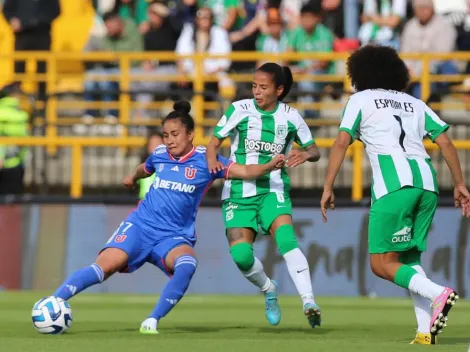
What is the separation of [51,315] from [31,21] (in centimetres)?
1152

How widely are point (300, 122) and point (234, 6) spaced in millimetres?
9576

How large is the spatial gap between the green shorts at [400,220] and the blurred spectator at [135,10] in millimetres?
12735

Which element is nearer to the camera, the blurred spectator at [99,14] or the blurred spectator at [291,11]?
the blurred spectator at [291,11]

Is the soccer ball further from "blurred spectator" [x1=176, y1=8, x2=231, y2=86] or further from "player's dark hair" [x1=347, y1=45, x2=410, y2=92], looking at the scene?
"blurred spectator" [x1=176, y1=8, x2=231, y2=86]

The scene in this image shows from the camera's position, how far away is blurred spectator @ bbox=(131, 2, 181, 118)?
21.9 metres

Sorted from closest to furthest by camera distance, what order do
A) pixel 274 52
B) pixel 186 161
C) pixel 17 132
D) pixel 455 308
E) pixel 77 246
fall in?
pixel 186 161, pixel 455 308, pixel 77 246, pixel 17 132, pixel 274 52

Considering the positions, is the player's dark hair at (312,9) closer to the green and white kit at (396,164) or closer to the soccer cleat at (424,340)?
the green and white kit at (396,164)

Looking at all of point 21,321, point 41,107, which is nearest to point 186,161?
point 21,321

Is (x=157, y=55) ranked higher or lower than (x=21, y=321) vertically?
higher

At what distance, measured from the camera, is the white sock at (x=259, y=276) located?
1261 centimetres

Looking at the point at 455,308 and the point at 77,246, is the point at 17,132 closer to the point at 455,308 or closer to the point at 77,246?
the point at 77,246

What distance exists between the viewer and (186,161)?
12172 millimetres

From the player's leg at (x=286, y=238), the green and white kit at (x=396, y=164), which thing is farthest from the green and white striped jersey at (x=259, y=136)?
the green and white kit at (x=396, y=164)

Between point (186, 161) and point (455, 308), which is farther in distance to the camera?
point (455, 308)
